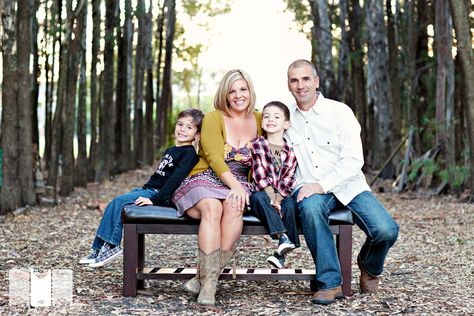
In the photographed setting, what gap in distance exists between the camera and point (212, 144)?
588 cm

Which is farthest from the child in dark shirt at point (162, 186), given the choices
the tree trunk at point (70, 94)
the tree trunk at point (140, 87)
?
the tree trunk at point (140, 87)

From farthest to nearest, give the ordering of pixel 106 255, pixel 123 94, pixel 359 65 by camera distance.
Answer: pixel 359 65, pixel 123 94, pixel 106 255

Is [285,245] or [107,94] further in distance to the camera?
[107,94]

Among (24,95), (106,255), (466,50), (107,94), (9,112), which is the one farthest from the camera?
(107,94)

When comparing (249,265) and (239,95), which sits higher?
(239,95)

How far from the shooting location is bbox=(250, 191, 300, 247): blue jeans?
5.73 m

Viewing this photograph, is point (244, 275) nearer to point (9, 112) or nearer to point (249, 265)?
point (249, 265)

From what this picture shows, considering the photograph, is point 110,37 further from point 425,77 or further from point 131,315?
point 131,315

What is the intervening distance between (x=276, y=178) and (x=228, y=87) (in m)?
0.79

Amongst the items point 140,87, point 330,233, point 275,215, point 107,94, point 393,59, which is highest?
point 393,59

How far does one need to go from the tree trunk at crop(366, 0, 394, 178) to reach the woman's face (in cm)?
1386

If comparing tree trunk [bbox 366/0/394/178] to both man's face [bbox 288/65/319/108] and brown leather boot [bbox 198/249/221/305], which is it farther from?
brown leather boot [bbox 198/249/221/305]

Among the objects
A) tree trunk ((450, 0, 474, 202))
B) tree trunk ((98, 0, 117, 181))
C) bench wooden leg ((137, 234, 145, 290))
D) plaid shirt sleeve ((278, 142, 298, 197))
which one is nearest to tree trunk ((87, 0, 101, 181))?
tree trunk ((98, 0, 117, 181))

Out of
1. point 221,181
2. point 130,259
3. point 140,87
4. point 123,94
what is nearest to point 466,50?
point 221,181
